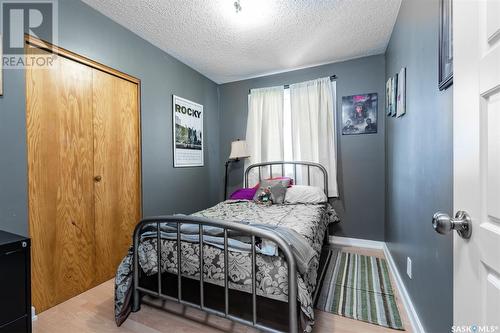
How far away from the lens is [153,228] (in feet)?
5.52

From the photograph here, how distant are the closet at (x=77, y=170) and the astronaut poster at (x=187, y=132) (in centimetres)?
58

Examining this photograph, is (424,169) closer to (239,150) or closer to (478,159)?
(478,159)

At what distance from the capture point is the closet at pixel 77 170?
170 cm

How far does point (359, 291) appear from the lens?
1.93 m

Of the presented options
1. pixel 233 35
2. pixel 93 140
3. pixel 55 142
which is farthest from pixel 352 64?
pixel 55 142

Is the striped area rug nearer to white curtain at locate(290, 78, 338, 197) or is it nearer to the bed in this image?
the bed

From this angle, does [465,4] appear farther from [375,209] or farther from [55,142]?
[375,209]

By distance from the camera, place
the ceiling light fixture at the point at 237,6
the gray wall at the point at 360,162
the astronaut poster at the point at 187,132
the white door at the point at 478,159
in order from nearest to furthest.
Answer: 1. the white door at the point at 478,159
2. the ceiling light fixture at the point at 237,6
3. the gray wall at the point at 360,162
4. the astronaut poster at the point at 187,132

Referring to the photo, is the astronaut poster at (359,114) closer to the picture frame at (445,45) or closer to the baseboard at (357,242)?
the baseboard at (357,242)

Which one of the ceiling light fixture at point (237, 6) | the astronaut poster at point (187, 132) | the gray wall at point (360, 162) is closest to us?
the ceiling light fixture at point (237, 6)

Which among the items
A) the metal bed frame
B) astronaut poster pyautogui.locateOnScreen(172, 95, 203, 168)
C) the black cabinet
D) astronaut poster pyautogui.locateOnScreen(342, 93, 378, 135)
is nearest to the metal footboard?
the metal bed frame

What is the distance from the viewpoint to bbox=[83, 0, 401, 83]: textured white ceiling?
201cm

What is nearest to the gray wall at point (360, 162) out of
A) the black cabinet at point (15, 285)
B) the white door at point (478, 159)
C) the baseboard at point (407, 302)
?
the baseboard at point (407, 302)

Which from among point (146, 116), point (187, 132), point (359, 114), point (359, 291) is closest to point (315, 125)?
point (359, 114)
